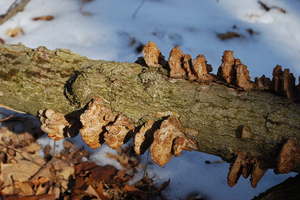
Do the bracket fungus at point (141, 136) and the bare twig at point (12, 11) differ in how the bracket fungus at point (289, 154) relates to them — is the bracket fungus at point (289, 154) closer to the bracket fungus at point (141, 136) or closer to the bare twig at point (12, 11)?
the bracket fungus at point (141, 136)

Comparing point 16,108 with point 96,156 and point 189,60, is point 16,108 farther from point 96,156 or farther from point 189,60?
point 96,156

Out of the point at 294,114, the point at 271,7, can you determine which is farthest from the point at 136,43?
the point at 294,114

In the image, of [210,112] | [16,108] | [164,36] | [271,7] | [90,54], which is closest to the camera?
[210,112]

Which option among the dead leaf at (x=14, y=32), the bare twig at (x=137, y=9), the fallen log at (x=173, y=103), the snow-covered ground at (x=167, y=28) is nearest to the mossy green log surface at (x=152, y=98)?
the fallen log at (x=173, y=103)

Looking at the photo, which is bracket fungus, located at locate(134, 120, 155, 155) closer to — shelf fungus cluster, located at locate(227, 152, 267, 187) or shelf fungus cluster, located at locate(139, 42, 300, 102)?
shelf fungus cluster, located at locate(139, 42, 300, 102)

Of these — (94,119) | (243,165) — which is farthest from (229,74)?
(94,119)

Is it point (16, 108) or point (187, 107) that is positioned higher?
point (187, 107)

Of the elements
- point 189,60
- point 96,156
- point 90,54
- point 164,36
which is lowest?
point 96,156
